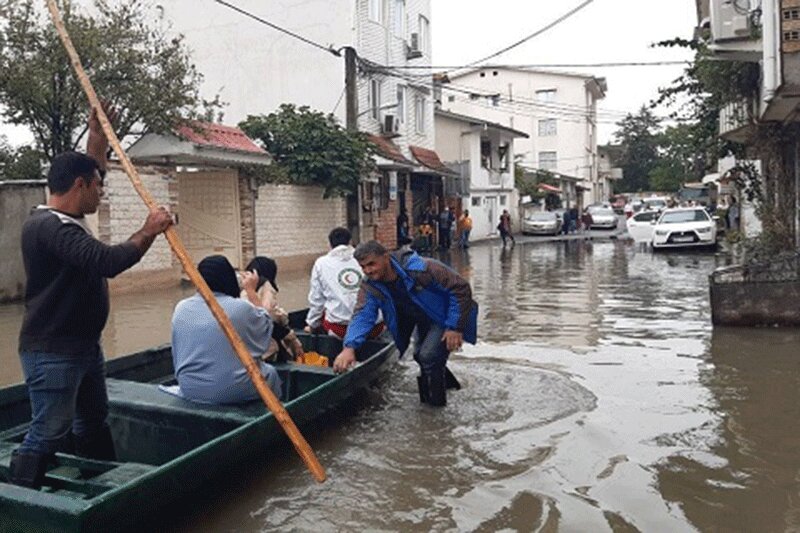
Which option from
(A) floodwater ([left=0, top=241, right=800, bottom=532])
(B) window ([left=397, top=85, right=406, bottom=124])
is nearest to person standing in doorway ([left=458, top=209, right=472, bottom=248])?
(B) window ([left=397, top=85, right=406, bottom=124])

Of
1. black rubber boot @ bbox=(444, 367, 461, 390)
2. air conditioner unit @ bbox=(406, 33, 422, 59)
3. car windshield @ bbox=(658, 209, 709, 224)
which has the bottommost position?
black rubber boot @ bbox=(444, 367, 461, 390)

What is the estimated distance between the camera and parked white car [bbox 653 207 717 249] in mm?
24031

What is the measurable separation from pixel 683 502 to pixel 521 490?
39.5 inches

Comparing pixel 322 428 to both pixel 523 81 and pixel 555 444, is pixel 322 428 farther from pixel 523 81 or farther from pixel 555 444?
pixel 523 81

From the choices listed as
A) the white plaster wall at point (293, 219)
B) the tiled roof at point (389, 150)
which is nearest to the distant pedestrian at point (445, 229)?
the tiled roof at point (389, 150)

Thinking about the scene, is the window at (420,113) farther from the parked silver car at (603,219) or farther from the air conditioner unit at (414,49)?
the parked silver car at (603,219)

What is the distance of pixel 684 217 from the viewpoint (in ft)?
81.7

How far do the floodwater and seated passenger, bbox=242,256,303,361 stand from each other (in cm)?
72

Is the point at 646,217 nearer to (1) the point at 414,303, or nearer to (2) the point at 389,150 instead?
(2) the point at 389,150

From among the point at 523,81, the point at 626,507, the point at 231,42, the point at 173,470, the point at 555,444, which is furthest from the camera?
the point at 523,81

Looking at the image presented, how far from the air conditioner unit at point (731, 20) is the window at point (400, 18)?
55.0 feet

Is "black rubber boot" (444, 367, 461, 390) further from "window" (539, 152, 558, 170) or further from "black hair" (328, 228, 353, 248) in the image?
"window" (539, 152, 558, 170)

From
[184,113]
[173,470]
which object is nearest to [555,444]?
[173,470]

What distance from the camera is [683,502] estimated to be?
4766 millimetres
